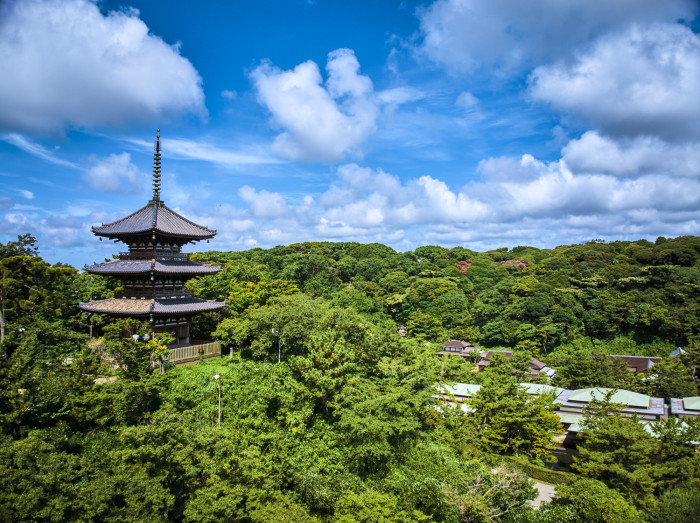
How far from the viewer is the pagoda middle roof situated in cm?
2548

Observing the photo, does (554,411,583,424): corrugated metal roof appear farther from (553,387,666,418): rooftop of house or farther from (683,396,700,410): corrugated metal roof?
(683,396,700,410): corrugated metal roof

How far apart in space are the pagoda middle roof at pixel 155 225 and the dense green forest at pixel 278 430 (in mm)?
4125

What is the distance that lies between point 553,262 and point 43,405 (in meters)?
72.4

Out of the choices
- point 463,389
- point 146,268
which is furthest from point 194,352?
point 463,389

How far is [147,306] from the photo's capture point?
80.2 ft

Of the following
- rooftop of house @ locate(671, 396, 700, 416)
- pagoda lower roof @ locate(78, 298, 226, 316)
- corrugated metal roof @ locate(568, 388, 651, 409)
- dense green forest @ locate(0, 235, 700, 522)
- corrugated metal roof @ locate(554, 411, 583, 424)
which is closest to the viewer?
dense green forest @ locate(0, 235, 700, 522)

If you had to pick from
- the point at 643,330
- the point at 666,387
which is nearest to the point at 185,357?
the point at 666,387

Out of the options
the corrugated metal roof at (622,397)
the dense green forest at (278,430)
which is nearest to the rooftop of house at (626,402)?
the corrugated metal roof at (622,397)

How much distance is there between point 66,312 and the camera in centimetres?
2661

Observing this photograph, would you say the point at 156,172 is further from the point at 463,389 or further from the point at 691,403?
the point at 691,403

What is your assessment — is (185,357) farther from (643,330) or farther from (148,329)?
(643,330)

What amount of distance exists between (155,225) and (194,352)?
8.09 m

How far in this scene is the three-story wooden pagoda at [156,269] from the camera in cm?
2466

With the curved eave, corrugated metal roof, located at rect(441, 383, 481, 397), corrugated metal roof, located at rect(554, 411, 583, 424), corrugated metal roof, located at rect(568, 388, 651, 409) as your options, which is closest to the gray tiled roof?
the curved eave
